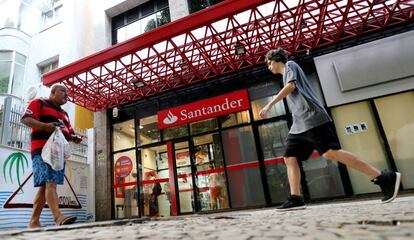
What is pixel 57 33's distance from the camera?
1000 cm

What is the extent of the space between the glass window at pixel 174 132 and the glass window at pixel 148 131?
0.22 m

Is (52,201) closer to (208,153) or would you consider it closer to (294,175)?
(294,175)

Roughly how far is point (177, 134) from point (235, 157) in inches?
73.9

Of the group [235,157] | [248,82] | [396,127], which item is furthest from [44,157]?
[396,127]

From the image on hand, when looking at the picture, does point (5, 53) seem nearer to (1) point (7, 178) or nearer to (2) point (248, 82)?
(1) point (7, 178)

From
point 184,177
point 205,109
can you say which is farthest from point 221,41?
point 184,177

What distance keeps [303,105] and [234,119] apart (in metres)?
4.07

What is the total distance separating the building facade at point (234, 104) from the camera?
5621mm

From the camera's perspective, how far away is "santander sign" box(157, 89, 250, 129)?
6.90 meters

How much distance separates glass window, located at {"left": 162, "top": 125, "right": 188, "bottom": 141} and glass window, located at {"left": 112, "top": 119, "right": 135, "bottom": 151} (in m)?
1.09

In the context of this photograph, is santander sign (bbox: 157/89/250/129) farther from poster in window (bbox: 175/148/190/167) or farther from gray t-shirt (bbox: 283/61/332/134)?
gray t-shirt (bbox: 283/61/332/134)

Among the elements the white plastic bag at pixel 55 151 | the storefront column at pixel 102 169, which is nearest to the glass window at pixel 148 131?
the storefront column at pixel 102 169

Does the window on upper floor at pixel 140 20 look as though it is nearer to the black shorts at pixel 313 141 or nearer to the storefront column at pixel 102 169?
the storefront column at pixel 102 169

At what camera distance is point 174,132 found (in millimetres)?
7594
